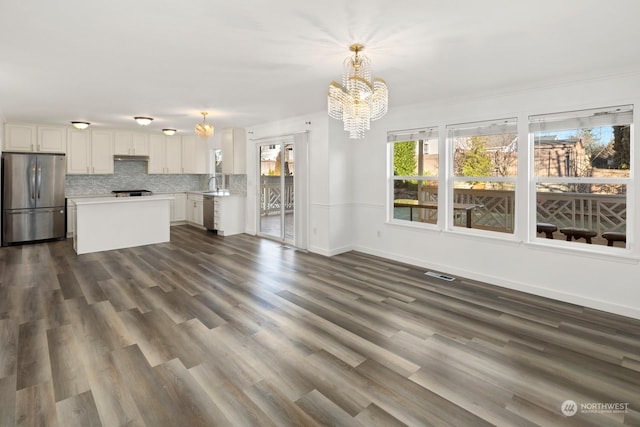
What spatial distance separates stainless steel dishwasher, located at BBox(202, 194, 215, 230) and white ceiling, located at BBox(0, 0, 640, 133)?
3535mm

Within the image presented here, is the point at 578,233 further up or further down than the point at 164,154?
further down

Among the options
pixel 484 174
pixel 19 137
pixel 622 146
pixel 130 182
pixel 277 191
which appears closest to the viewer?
pixel 622 146

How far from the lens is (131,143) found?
807cm

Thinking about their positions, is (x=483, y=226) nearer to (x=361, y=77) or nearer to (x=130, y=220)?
(x=361, y=77)

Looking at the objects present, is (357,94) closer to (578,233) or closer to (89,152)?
(578,233)

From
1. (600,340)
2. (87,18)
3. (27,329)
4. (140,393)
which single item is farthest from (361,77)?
(27,329)

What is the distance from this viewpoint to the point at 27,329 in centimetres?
302

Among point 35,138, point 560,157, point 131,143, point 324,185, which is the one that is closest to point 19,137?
point 35,138

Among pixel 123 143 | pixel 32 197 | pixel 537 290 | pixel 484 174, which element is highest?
pixel 123 143

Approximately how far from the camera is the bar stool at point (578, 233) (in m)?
3.79

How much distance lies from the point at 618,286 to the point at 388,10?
3549mm

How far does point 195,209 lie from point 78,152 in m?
2.76

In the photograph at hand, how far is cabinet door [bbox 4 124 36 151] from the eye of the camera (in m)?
6.68

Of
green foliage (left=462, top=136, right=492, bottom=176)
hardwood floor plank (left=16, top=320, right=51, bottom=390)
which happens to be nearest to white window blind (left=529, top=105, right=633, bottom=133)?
green foliage (left=462, top=136, right=492, bottom=176)
